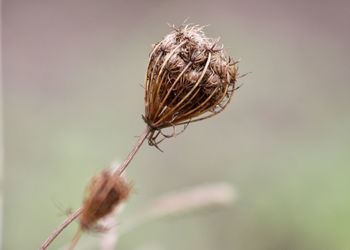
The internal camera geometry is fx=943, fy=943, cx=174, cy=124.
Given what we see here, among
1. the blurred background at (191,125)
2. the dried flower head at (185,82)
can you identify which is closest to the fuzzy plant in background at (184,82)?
the dried flower head at (185,82)

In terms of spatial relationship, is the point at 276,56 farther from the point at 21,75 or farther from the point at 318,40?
the point at 21,75

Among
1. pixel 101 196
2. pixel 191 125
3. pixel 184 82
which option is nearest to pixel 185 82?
pixel 184 82

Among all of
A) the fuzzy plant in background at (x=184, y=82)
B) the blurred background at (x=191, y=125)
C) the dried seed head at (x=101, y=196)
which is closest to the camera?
the dried seed head at (x=101, y=196)

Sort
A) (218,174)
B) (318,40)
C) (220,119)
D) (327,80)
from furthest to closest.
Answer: (318,40)
(327,80)
(220,119)
(218,174)

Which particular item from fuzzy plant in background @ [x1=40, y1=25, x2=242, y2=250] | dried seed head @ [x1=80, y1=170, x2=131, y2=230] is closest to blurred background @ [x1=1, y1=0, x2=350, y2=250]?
fuzzy plant in background @ [x1=40, y1=25, x2=242, y2=250]

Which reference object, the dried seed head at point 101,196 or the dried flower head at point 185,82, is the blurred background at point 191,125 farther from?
the dried seed head at point 101,196

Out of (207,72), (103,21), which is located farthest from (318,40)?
(207,72)
